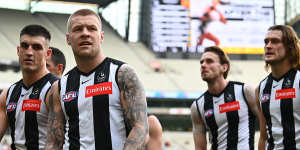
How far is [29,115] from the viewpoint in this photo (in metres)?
3.81

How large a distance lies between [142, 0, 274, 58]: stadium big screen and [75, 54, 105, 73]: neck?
2258 cm

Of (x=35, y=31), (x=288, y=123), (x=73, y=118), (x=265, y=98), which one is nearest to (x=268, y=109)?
(x=265, y=98)

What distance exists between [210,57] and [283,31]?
5.11 feet

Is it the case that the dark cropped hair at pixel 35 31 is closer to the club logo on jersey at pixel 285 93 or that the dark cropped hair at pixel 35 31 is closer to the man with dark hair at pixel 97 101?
the man with dark hair at pixel 97 101

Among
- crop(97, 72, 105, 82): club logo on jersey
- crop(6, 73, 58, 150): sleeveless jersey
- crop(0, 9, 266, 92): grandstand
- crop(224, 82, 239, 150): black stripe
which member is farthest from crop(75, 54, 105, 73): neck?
crop(0, 9, 266, 92): grandstand

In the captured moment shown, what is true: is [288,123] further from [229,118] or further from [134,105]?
[134,105]

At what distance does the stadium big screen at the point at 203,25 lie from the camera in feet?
84.3

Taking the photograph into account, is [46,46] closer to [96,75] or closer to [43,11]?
[96,75]

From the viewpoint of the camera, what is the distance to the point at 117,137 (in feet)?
9.62

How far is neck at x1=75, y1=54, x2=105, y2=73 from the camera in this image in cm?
312

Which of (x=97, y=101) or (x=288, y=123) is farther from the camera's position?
(x=288, y=123)

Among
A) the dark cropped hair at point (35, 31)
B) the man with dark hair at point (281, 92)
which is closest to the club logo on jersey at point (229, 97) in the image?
the man with dark hair at point (281, 92)

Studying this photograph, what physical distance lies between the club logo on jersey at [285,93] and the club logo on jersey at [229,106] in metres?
1.25

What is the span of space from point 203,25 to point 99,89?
78.8 ft
